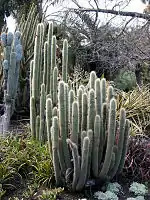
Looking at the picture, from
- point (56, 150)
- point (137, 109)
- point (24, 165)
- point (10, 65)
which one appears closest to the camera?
point (56, 150)

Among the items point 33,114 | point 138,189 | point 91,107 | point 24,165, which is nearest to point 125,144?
point 138,189

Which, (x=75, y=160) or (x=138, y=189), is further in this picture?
(x=138, y=189)

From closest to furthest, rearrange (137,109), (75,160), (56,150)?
(75,160)
(56,150)
(137,109)

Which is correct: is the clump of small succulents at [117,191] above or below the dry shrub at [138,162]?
below

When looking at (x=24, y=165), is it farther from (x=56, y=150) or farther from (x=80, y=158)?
(x=80, y=158)

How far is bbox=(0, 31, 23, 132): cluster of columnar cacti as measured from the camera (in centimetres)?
588

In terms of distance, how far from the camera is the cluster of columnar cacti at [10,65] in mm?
5879

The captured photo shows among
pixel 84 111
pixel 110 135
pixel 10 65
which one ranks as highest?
pixel 10 65

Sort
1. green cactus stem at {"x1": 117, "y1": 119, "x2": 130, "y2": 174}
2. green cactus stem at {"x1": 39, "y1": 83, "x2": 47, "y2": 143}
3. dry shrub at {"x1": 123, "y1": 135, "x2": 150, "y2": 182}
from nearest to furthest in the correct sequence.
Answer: green cactus stem at {"x1": 117, "y1": 119, "x2": 130, "y2": 174} → dry shrub at {"x1": 123, "y1": 135, "x2": 150, "y2": 182} → green cactus stem at {"x1": 39, "y1": 83, "x2": 47, "y2": 143}

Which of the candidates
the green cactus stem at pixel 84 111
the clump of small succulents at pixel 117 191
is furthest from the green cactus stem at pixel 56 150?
the clump of small succulents at pixel 117 191

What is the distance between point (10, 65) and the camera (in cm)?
593

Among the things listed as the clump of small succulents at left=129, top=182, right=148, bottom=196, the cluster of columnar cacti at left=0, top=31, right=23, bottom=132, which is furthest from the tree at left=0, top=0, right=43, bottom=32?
the clump of small succulents at left=129, top=182, right=148, bottom=196

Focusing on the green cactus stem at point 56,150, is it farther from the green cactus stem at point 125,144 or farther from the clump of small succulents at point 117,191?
the green cactus stem at point 125,144

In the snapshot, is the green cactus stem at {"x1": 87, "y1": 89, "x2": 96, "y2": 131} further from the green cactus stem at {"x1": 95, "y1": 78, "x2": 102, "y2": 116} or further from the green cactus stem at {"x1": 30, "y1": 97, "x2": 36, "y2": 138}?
the green cactus stem at {"x1": 30, "y1": 97, "x2": 36, "y2": 138}
